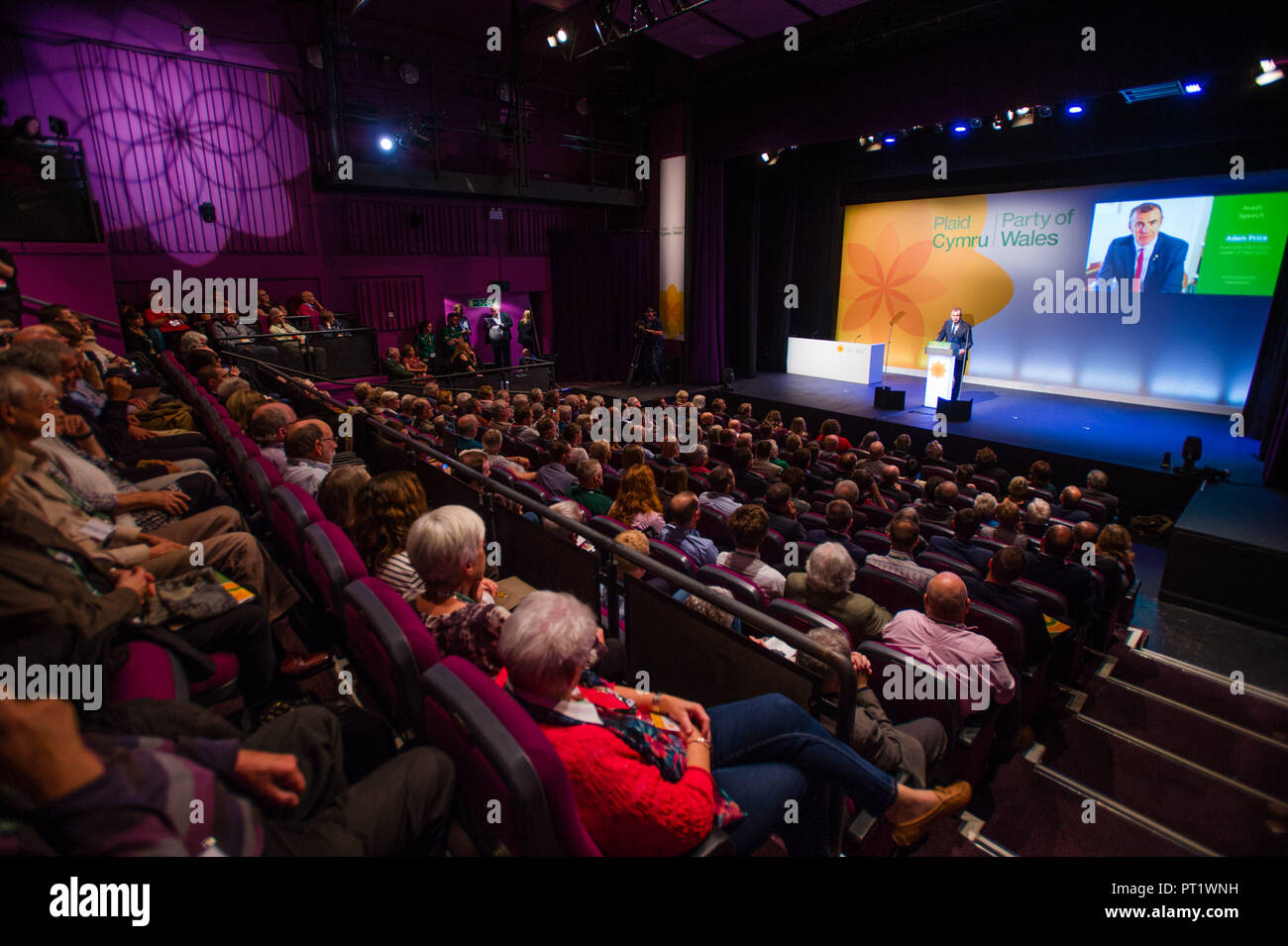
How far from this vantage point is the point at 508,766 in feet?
3.70

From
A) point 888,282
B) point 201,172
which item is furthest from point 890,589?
point 201,172

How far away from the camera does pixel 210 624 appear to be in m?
1.91

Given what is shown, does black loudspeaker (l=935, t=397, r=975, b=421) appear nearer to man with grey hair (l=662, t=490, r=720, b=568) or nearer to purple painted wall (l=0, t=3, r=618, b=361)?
man with grey hair (l=662, t=490, r=720, b=568)

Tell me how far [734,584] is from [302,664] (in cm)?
174

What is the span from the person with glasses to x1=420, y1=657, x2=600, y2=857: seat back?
225cm

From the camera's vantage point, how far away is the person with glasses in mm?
3203

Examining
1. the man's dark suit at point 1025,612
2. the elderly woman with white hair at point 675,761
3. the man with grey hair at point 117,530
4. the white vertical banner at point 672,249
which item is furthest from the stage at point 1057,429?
the man with grey hair at point 117,530

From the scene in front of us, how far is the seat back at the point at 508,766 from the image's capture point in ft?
3.73

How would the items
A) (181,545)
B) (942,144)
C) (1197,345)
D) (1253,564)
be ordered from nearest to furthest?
(181,545), (1253,564), (1197,345), (942,144)

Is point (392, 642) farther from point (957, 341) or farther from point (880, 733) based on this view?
point (957, 341)

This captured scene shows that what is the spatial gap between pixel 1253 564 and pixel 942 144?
→ 25.6 feet

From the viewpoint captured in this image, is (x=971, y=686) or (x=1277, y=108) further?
(x=1277, y=108)
